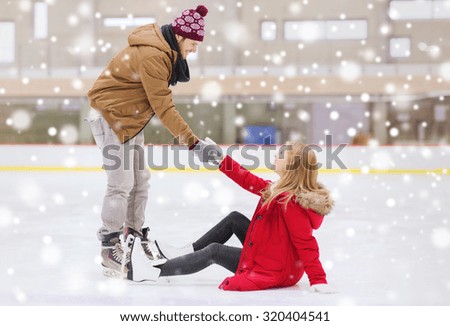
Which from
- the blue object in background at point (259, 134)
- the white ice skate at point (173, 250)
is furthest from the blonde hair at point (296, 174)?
the blue object in background at point (259, 134)

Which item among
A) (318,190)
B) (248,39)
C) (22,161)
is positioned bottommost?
(22,161)

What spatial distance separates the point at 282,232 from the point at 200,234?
1.70m

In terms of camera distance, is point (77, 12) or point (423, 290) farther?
point (77, 12)

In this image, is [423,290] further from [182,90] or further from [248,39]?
[248,39]

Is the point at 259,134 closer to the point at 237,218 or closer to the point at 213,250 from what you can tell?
the point at 237,218

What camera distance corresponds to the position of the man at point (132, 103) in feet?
8.82

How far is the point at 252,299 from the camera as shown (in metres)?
2.46

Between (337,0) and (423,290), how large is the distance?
37.2 feet

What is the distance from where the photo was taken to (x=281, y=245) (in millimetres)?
2523

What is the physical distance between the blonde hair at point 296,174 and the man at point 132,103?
339 millimetres

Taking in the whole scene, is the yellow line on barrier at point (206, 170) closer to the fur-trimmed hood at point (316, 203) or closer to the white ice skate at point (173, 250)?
the white ice skate at point (173, 250)

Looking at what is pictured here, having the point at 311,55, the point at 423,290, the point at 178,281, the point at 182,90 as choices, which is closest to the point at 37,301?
the point at 178,281

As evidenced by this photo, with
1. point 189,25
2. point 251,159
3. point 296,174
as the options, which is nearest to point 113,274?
point 296,174

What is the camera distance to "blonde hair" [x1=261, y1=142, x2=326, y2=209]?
2.49 meters
